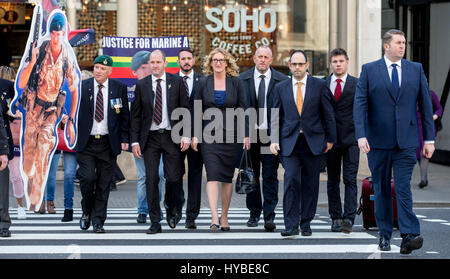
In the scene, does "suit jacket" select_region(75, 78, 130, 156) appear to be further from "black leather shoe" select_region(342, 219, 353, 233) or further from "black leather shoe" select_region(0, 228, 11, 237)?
"black leather shoe" select_region(342, 219, 353, 233)

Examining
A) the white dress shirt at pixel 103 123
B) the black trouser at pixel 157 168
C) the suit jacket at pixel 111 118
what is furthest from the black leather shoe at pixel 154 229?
the white dress shirt at pixel 103 123

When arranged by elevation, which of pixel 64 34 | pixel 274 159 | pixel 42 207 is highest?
pixel 64 34

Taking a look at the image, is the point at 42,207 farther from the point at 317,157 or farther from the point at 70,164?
the point at 317,157

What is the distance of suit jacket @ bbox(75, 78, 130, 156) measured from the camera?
10852 millimetres

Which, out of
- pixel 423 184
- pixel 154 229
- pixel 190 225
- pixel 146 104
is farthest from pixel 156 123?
pixel 423 184

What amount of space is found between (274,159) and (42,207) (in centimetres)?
388

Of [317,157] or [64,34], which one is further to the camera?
[64,34]

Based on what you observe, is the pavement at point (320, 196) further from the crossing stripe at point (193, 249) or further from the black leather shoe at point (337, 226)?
the crossing stripe at point (193, 249)

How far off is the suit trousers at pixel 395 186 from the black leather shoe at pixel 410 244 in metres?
0.06

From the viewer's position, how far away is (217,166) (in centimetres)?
1078

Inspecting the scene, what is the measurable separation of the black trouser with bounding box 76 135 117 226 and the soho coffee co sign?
8779 mm

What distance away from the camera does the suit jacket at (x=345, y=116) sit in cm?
1104

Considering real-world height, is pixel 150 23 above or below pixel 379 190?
above

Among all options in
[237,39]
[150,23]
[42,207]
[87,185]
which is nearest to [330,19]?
[237,39]
